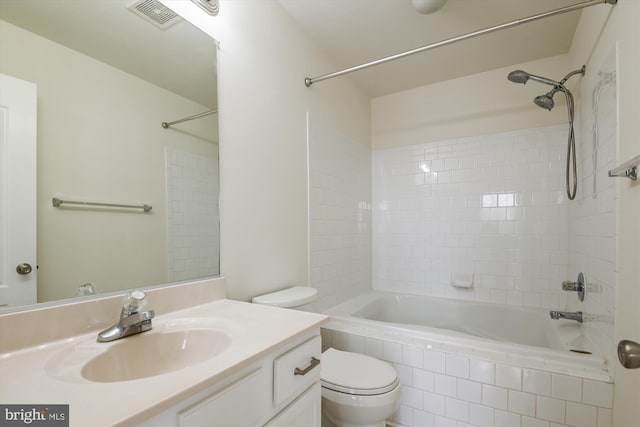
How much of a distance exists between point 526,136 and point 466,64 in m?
0.79

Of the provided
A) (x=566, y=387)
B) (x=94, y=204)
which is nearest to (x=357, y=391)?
(x=566, y=387)

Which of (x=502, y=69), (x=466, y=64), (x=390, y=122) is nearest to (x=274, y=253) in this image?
(x=390, y=122)

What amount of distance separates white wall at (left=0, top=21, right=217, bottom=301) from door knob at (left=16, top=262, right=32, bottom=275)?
3 centimetres

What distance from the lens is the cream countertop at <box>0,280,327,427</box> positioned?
509mm

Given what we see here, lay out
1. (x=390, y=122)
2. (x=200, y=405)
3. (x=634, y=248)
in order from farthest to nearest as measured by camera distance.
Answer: (x=390, y=122) < (x=634, y=248) < (x=200, y=405)

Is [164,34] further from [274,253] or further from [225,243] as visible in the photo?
[274,253]

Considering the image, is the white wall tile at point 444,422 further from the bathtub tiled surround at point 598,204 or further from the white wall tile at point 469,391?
the bathtub tiled surround at point 598,204

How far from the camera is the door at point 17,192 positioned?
2.61 feet

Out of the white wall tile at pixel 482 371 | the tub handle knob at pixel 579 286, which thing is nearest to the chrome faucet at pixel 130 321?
the white wall tile at pixel 482 371

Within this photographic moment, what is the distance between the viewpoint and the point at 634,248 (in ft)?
3.52

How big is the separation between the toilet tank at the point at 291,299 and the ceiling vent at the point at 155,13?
4.24 feet

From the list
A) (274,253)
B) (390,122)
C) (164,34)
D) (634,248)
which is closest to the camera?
(634,248)

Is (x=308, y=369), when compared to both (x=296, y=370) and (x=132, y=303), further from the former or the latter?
(x=132, y=303)

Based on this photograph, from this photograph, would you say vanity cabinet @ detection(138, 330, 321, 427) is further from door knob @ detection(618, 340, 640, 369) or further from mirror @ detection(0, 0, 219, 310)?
door knob @ detection(618, 340, 640, 369)
